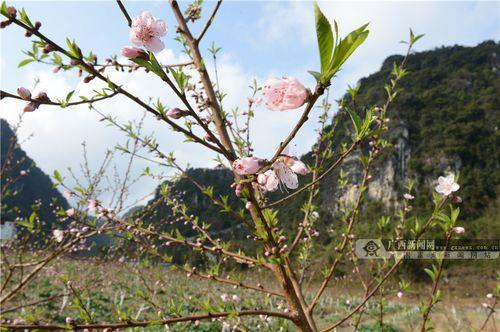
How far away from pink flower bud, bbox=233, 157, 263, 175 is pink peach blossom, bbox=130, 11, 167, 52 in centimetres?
48

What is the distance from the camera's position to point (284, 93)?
83 centimetres

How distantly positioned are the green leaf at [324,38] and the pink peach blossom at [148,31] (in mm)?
595

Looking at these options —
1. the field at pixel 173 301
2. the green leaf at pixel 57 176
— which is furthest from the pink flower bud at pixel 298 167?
the green leaf at pixel 57 176

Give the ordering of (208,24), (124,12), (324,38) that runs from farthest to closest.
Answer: (208,24), (124,12), (324,38)

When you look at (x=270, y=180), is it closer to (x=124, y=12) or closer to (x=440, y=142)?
(x=124, y=12)

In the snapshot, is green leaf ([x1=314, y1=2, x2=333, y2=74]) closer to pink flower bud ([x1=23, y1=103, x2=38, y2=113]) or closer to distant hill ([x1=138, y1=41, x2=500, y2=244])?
pink flower bud ([x1=23, y1=103, x2=38, y2=113])

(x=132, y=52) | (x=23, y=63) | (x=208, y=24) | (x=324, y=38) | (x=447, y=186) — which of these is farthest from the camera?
(x=447, y=186)

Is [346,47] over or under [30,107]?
over

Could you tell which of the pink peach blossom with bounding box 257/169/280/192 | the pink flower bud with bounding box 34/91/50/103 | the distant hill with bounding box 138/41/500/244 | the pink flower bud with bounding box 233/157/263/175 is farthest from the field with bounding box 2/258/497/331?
the distant hill with bounding box 138/41/500/244

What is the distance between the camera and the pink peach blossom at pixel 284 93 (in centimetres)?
79

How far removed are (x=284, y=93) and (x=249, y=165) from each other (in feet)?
0.69

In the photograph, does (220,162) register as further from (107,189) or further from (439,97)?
(439,97)

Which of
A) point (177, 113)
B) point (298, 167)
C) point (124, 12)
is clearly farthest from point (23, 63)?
point (298, 167)

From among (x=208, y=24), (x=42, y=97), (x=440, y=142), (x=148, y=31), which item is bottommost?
(x=42, y=97)
